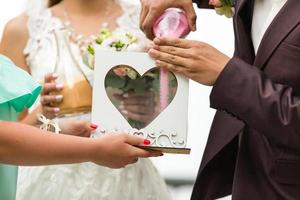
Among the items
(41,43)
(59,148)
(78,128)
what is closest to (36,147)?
(59,148)

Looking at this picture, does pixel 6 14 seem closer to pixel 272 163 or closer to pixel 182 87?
pixel 182 87

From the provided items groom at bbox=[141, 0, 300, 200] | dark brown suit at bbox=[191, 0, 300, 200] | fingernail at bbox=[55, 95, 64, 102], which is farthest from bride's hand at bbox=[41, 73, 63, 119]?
dark brown suit at bbox=[191, 0, 300, 200]

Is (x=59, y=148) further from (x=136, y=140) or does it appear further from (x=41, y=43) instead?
(x=41, y=43)

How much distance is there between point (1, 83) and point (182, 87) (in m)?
0.33

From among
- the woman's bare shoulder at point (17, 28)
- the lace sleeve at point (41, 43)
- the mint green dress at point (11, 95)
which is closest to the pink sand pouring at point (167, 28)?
the mint green dress at point (11, 95)

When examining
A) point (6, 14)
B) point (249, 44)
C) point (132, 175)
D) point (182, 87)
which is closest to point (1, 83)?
point (182, 87)

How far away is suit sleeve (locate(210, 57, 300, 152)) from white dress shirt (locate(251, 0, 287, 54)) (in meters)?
0.11

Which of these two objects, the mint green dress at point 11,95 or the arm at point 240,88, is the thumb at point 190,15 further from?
the mint green dress at point 11,95

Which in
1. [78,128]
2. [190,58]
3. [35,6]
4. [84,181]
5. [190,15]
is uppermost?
[35,6]

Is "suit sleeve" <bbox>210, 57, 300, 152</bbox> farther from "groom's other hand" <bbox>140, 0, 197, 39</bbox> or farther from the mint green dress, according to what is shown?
the mint green dress

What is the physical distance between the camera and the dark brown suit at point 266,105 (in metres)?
0.99

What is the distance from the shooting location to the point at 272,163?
105cm

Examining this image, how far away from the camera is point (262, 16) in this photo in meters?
1.12

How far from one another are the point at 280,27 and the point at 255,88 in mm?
117
